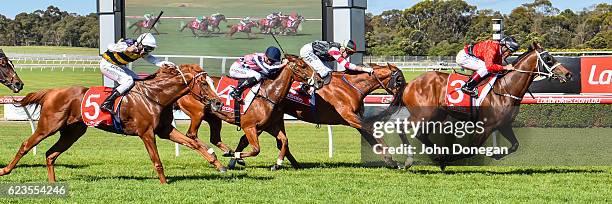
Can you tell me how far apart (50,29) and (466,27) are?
29.4 metres

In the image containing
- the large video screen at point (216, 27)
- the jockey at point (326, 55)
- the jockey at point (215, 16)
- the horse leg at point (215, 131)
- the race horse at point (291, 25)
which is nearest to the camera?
the jockey at point (326, 55)

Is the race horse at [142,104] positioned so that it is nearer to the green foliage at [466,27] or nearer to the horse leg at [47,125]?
the horse leg at [47,125]

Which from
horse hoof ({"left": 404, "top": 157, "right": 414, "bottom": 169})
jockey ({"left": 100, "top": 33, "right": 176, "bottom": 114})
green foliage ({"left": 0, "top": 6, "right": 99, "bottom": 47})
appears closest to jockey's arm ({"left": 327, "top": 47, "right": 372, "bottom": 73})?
horse hoof ({"left": 404, "top": 157, "right": 414, "bottom": 169})

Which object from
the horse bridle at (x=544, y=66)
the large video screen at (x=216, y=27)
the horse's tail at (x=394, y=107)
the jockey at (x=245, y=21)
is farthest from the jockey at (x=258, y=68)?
the jockey at (x=245, y=21)

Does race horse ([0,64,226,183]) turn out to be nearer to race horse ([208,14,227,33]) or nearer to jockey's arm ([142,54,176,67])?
jockey's arm ([142,54,176,67])

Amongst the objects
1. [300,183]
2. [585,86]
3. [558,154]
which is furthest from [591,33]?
[300,183]

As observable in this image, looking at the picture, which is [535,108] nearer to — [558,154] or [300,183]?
[558,154]

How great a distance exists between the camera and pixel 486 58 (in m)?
9.99

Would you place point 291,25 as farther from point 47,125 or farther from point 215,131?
point 47,125

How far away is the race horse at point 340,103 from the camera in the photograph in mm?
10743

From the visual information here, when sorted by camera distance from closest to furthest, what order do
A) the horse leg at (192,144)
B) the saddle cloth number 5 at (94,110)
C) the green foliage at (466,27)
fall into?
the saddle cloth number 5 at (94,110), the horse leg at (192,144), the green foliage at (466,27)

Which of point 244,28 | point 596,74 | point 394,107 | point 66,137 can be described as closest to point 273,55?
point 394,107

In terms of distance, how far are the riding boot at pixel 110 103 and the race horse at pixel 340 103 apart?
5.88 feet

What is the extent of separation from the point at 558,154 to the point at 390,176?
3.73 m
